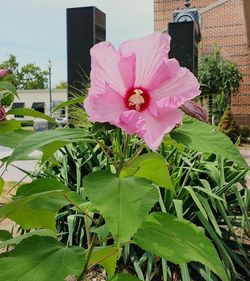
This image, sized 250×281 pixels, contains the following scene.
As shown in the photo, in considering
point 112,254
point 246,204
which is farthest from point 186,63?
point 112,254

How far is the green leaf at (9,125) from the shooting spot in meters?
1.18

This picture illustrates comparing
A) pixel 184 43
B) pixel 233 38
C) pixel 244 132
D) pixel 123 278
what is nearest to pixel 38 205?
pixel 123 278

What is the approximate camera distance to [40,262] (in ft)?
Answer: 2.72

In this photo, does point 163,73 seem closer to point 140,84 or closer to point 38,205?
point 140,84

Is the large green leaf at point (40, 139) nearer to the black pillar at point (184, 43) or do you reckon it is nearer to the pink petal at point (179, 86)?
the pink petal at point (179, 86)

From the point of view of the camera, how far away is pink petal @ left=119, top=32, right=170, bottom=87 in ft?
2.51

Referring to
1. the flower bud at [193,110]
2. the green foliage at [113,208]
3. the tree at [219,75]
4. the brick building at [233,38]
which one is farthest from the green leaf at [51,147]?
the brick building at [233,38]

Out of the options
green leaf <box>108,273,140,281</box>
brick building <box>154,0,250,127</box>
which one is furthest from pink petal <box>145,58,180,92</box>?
brick building <box>154,0,250,127</box>

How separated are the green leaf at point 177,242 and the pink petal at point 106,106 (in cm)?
25

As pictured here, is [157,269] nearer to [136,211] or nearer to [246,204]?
[246,204]

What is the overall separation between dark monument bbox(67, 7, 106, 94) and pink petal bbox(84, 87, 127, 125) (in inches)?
293

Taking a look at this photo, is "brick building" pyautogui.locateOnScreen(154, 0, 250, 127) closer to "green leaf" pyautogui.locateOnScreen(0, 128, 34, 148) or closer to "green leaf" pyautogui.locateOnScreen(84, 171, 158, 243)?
"green leaf" pyautogui.locateOnScreen(0, 128, 34, 148)

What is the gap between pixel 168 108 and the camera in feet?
2.43

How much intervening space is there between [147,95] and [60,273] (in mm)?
329
